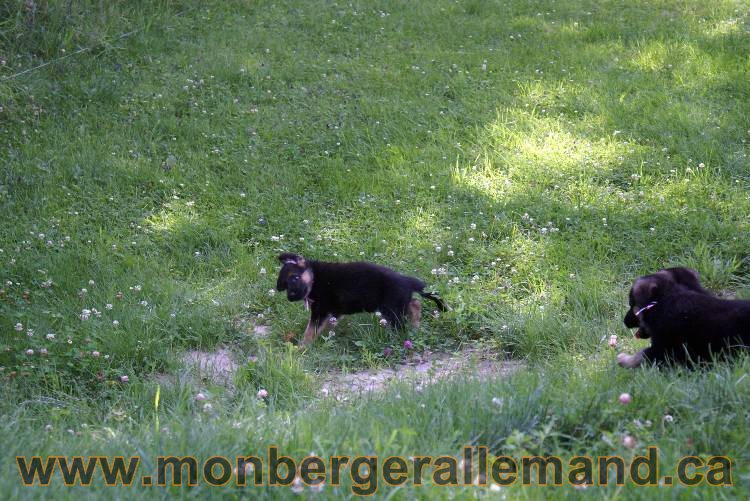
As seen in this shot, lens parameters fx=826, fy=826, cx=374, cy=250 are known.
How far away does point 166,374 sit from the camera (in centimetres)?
588

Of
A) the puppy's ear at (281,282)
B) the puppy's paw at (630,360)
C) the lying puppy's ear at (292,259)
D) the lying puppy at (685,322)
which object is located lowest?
the puppy's ear at (281,282)

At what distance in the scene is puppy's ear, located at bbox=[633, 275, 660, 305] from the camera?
Result: 16.5 ft

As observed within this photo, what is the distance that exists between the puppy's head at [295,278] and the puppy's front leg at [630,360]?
8.26 ft

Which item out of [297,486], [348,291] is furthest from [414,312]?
[297,486]

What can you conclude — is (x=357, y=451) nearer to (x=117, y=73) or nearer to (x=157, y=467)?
(x=157, y=467)

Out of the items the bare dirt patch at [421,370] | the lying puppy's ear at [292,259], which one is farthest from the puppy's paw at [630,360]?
the lying puppy's ear at [292,259]

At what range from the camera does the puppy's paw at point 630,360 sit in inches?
190

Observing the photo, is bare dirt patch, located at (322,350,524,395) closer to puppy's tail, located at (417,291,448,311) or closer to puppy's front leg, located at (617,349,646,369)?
puppy's tail, located at (417,291,448,311)

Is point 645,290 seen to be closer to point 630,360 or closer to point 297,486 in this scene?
point 630,360

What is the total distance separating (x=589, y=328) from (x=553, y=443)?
2.44m

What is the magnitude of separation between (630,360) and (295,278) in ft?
8.76

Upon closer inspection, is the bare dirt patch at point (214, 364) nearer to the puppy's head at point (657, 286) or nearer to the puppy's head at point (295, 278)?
the puppy's head at point (295, 278)

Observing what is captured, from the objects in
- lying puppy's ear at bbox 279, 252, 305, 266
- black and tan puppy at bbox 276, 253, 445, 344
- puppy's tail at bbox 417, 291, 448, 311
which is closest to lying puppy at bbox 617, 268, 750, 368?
puppy's tail at bbox 417, 291, 448, 311

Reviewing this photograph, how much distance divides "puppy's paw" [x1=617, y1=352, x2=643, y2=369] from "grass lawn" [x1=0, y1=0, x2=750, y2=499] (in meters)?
0.17
